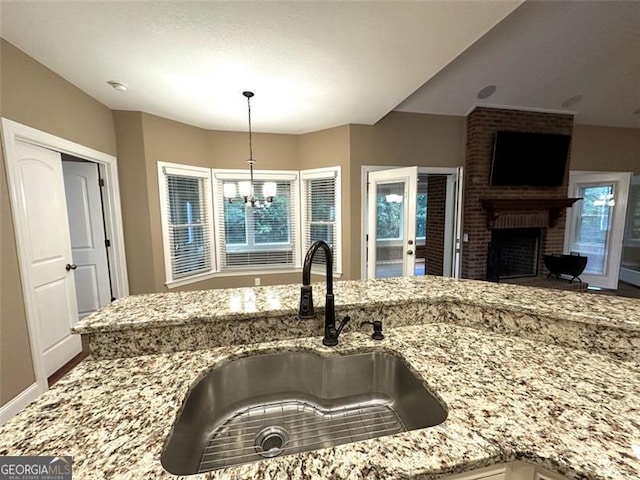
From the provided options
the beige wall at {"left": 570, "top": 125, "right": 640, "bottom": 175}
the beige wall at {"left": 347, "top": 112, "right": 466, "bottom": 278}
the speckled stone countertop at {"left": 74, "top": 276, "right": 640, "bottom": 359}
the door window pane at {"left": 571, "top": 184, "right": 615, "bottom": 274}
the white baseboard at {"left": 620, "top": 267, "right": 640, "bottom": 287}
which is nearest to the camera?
the speckled stone countertop at {"left": 74, "top": 276, "right": 640, "bottom": 359}

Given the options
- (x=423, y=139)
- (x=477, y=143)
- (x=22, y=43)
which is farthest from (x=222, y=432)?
(x=477, y=143)

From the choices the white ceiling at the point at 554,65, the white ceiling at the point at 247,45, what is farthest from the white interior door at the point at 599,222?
the white ceiling at the point at 247,45

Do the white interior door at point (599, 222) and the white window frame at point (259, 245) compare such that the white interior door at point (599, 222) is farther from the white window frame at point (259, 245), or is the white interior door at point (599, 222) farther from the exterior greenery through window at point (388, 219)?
the white window frame at point (259, 245)

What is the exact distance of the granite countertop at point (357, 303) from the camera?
1025mm

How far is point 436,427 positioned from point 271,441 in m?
0.56

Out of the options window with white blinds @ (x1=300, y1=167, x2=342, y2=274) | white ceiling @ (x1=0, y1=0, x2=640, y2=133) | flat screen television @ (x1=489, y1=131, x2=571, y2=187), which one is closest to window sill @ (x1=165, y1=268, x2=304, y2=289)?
window with white blinds @ (x1=300, y1=167, x2=342, y2=274)

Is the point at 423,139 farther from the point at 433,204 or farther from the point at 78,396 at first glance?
the point at 78,396

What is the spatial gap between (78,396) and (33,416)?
0.30ft

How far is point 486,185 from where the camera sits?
3.95 m

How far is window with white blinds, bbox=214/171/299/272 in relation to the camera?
403 centimetres

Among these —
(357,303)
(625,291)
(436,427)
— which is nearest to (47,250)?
(357,303)

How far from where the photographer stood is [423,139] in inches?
153

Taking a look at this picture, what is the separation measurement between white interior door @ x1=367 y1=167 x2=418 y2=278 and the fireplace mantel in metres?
1.38

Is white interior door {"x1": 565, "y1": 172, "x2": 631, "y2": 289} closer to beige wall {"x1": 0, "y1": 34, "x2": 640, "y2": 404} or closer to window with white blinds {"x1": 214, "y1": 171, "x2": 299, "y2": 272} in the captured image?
beige wall {"x1": 0, "y1": 34, "x2": 640, "y2": 404}
